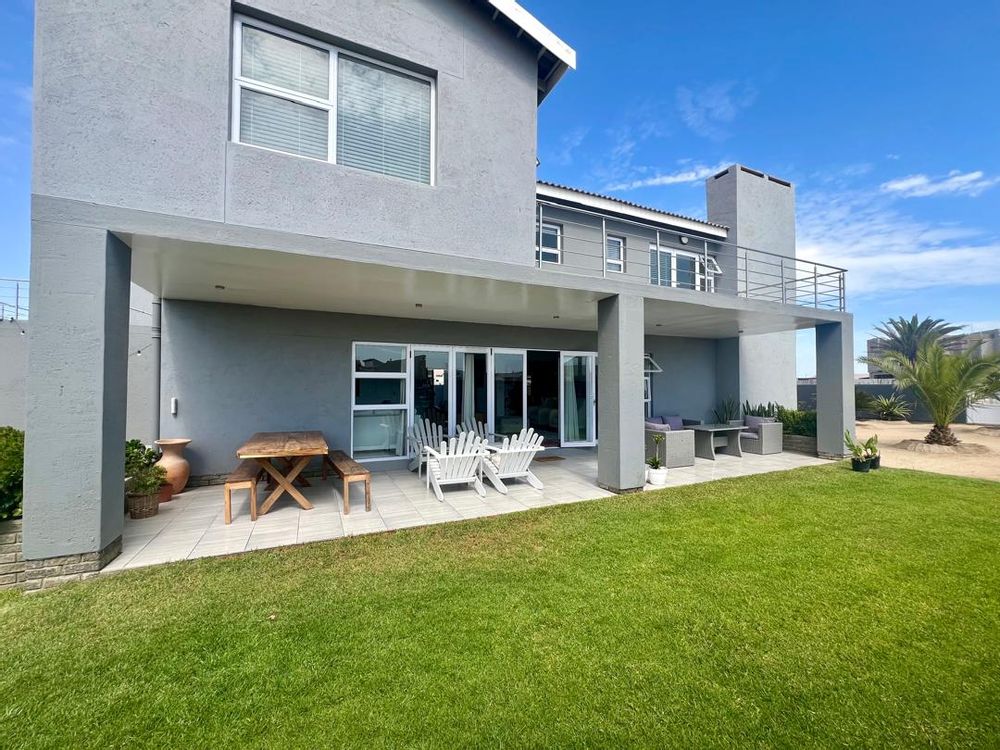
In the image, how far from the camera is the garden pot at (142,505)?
5.89 meters

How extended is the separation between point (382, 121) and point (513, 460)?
19.3ft

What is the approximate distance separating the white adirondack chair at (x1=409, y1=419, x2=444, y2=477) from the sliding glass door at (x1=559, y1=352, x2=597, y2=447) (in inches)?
153

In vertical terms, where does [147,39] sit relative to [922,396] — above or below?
above

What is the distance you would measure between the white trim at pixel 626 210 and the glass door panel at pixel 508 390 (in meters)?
4.35

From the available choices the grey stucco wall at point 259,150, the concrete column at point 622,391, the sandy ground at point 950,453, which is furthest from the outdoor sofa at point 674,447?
the grey stucco wall at point 259,150

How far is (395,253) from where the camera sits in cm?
563

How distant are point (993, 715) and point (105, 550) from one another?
24.0 feet

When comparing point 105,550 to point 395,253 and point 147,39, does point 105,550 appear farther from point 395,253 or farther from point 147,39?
point 147,39

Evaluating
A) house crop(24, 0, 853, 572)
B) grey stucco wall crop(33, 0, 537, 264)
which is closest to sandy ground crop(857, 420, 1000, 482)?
house crop(24, 0, 853, 572)

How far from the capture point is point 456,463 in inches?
282

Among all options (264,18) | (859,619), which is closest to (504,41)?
(264,18)

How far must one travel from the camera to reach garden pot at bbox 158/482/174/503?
6680 mm

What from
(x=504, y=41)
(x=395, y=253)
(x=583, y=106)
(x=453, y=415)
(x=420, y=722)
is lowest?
(x=420, y=722)

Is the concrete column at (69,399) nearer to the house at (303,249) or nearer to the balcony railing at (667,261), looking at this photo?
the house at (303,249)
